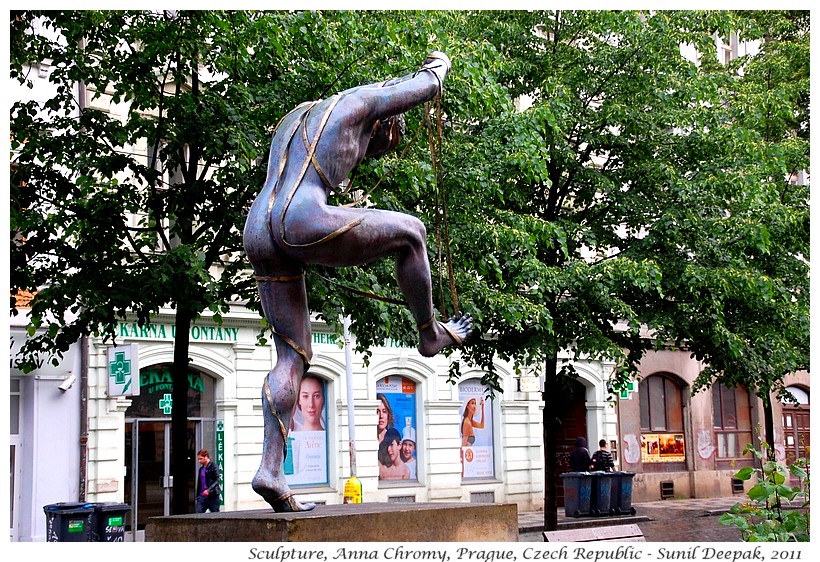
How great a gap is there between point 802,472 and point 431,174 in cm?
685

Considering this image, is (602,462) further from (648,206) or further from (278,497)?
(278,497)

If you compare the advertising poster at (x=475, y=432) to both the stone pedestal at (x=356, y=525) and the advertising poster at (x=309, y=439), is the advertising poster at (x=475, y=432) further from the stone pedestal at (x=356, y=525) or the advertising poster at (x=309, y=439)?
the stone pedestal at (x=356, y=525)

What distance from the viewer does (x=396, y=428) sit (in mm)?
26031

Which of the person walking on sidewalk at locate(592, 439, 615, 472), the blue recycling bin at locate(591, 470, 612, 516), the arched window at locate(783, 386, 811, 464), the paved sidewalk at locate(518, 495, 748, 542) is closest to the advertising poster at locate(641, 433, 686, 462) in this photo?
the paved sidewalk at locate(518, 495, 748, 542)

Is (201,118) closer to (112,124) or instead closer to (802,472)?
(112,124)

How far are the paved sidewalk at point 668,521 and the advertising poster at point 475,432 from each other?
145cm

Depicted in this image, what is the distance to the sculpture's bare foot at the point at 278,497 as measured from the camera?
6.14 m

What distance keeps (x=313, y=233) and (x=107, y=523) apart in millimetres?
10131

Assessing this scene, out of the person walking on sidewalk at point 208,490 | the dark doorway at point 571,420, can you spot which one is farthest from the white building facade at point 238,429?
the person walking on sidewalk at point 208,490

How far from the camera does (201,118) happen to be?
13234mm

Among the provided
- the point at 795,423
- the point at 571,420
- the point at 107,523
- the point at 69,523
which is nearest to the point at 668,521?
the point at 571,420

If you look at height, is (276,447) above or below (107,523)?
above

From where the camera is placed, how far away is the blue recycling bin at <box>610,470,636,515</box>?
84.1 feet
